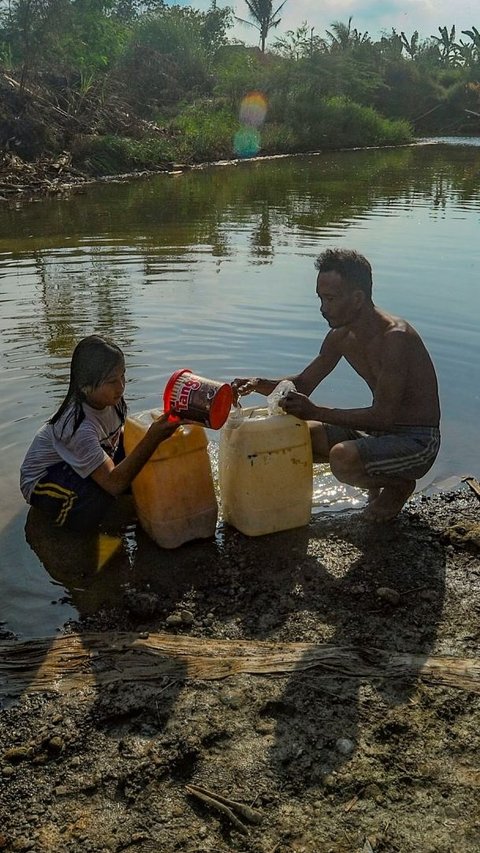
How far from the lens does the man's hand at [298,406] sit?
3.55m

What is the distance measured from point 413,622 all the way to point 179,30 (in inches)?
1553

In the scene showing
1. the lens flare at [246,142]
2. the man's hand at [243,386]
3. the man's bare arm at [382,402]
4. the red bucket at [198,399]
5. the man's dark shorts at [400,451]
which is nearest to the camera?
the red bucket at [198,399]

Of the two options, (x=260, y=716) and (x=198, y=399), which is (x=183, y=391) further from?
(x=260, y=716)

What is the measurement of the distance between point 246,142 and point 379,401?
2751cm

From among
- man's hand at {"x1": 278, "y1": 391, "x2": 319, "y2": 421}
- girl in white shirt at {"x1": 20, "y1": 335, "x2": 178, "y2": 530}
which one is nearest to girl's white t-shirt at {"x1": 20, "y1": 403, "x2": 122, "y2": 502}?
girl in white shirt at {"x1": 20, "y1": 335, "x2": 178, "y2": 530}

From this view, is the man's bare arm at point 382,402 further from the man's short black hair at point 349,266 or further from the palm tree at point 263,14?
the palm tree at point 263,14

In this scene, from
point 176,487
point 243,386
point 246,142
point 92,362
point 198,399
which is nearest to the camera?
point 198,399

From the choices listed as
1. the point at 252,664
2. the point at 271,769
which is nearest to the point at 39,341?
the point at 252,664

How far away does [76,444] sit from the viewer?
356 centimetres

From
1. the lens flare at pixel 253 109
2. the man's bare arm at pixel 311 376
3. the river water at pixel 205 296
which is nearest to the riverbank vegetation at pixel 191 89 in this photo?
the lens flare at pixel 253 109

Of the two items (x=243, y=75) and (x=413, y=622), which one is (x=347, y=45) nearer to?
(x=243, y=75)

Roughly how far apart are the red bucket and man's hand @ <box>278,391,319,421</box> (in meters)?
0.35

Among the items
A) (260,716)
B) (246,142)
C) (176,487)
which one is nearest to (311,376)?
(176,487)

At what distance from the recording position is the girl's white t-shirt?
11.6ft
